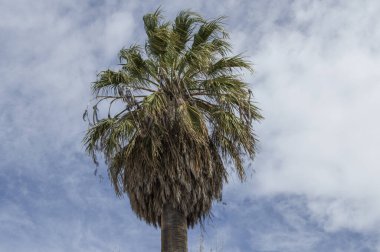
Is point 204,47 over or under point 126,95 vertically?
over

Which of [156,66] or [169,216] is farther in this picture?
[156,66]

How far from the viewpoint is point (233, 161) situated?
68.1ft

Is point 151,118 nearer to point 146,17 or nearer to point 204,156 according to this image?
point 204,156

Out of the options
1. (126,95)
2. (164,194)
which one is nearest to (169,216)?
(164,194)

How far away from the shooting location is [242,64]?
2183cm

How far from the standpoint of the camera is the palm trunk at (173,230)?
19.5m

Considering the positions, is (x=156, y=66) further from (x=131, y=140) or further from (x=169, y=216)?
(x=169, y=216)

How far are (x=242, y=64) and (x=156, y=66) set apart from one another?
2.54 metres

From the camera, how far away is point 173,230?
64.6 feet

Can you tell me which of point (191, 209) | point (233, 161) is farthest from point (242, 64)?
point (191, 209)

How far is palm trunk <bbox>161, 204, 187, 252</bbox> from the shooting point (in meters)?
19.5

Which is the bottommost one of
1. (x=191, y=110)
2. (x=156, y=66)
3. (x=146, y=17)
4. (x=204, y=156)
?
(x=204, y=156)

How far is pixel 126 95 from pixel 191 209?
11.8 feet

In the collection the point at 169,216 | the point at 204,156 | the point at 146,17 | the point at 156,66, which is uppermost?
the point at 146,17
